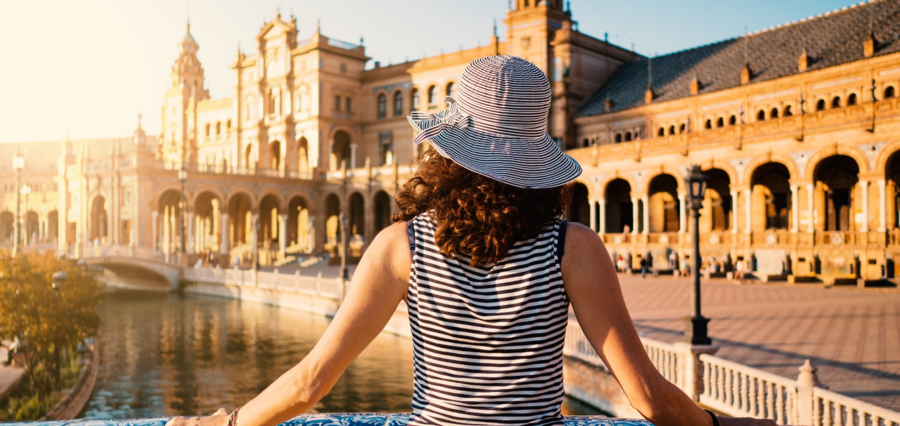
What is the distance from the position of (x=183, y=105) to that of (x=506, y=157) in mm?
75635

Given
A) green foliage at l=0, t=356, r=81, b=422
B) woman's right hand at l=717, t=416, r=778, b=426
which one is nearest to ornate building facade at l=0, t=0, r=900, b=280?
green foliage at l=0, t=356, r=81, b=422

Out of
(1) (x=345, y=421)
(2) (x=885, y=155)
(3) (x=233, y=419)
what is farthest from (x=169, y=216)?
(3) (x=233, y=419)

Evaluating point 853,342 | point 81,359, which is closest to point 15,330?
point 81,359

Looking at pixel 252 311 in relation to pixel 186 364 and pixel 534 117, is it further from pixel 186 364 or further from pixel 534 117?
pixel 534 117

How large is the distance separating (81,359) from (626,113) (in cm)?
3422

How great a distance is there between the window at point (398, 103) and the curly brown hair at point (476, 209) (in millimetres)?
54361

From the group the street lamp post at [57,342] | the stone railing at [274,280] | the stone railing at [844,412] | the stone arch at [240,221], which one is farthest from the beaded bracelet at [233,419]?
the stone arch at [240,221]

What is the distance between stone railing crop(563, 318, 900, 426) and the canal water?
224 centimetres

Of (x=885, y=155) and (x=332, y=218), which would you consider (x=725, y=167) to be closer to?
(x=885, y=155)

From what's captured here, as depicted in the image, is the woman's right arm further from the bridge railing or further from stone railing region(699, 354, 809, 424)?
stone railing region(699, 354, 809, 424)

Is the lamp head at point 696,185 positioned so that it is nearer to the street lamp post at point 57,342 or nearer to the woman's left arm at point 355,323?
the woman's left arm at point 355,323

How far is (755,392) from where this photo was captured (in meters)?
9.10

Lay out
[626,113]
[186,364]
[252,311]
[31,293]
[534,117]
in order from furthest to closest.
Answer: [626,113] → [252,311] → [186,364] → [31,293] → [534,117]

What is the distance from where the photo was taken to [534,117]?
193 cm
